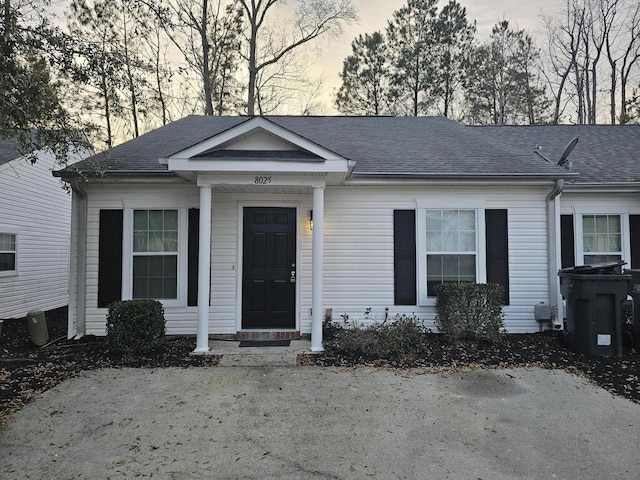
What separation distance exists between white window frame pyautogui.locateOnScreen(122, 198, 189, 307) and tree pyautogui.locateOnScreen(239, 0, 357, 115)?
40.6ft

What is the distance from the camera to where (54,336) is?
23.9 feet

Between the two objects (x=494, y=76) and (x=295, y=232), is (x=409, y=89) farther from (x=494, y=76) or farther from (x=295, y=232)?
(x=295, y=232)

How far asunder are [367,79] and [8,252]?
16.5 m

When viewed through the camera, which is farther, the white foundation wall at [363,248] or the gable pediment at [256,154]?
the white foundation wall at [363,248]

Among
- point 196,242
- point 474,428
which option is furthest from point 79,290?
point 474,428

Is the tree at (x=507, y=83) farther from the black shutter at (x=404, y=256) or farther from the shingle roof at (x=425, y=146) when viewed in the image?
the black shutter at (x=404, y=256)

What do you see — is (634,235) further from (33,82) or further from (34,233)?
(34,233)

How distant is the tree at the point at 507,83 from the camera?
19.2 meters

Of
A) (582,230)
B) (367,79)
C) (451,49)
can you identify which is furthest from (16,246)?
(451,49)

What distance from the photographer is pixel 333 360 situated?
5492mm

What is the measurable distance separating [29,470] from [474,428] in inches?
141

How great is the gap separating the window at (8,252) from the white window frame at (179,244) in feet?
15.9

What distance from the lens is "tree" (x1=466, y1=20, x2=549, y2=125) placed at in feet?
63.0

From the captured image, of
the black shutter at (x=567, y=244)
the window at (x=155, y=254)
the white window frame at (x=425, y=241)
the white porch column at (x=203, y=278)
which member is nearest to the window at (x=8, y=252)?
the window at (x=155, y=254)
